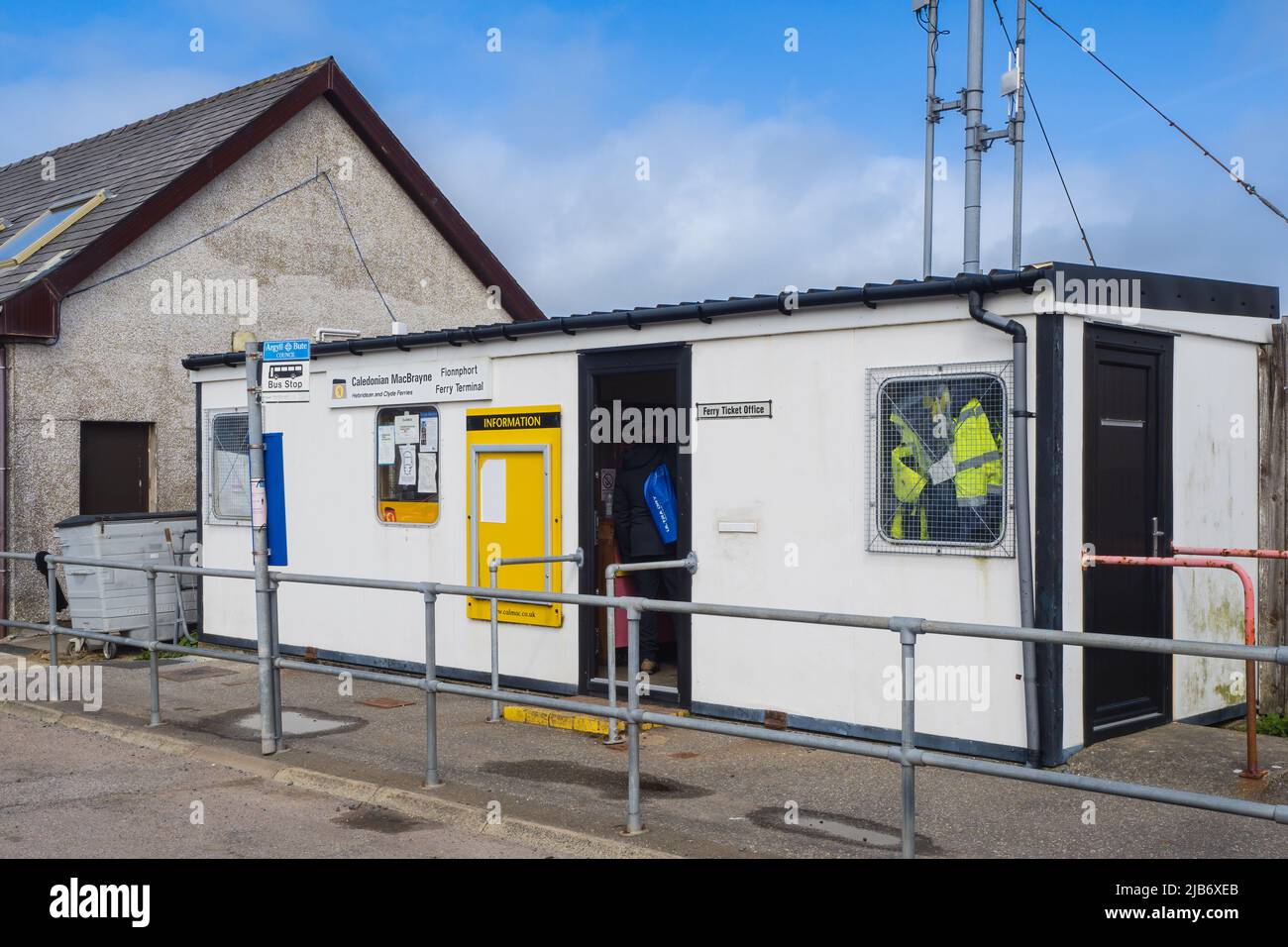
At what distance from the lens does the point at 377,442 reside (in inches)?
442

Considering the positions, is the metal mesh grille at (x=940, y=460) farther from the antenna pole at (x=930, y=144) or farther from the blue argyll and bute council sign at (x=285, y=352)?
the antenna pole at (x=930, y=144)

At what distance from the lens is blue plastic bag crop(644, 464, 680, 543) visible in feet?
31.3

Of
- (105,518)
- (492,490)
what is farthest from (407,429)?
(105,518)

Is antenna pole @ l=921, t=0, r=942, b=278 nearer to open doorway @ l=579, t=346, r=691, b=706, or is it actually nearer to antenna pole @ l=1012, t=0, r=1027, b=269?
antenna pole @ l=1012, t=0, r=1027, b=269

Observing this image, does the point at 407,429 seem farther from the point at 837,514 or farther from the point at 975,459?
the point at 975,459

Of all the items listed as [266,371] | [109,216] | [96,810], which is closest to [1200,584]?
[266,371]

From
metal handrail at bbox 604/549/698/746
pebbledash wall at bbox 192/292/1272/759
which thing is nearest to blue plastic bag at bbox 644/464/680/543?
metal handrail at bbox 604/549/698/746

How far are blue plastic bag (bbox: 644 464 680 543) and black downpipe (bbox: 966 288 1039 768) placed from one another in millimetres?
2822

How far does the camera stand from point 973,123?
45.9ft

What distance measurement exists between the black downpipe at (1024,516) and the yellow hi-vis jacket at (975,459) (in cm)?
26

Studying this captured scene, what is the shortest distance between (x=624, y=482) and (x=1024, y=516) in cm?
321
